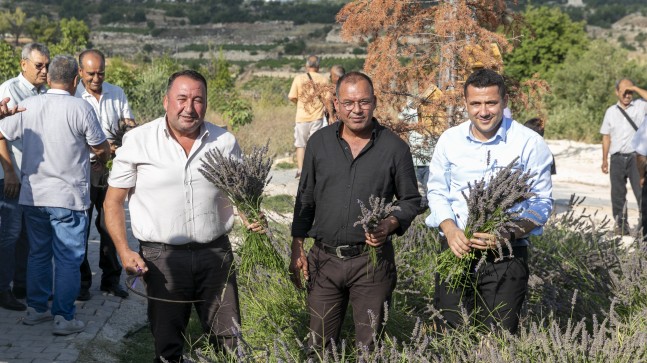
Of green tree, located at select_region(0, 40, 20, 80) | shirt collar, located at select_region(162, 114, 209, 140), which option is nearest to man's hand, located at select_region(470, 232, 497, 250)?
shirt collar, located at select_region(162, 114, 209, 140)

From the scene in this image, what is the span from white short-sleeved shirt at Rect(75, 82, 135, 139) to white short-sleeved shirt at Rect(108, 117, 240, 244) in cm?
270

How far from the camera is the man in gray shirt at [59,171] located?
6.06 m

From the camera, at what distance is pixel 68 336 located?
6.18 metres

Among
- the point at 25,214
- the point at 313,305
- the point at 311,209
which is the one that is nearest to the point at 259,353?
the point at 313,305

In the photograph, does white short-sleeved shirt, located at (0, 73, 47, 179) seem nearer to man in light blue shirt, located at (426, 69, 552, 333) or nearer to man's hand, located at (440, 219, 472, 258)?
man in light blue shirt, located at (426, 69, 552, 333)

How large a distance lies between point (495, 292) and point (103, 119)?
13.5ft

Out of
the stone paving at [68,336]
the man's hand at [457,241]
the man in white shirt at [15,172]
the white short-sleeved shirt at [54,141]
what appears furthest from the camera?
the man in white shirt at [15,172]

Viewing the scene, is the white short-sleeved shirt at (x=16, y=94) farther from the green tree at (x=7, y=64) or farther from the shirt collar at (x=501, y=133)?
the green tree at (x=7, y=64)

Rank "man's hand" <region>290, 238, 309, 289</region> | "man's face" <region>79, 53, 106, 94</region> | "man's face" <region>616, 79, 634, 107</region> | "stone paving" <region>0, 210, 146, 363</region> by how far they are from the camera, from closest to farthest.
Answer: "man's hand" <region>290, 238, 309, 289</region> < "stone paving" <region>0, 210, 146, 363</region> < "man's face" <region>79, 53, 106, 94</region> < "man's face" <region>616, 79, 634, 107</region>

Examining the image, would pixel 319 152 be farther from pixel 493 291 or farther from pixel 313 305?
pixel 493 291

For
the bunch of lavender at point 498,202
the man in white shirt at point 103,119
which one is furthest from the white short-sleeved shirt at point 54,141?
the bunch of lavender at point 498,202

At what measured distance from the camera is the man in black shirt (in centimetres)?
446

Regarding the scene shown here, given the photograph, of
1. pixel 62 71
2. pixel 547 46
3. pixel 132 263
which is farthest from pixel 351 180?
pixel 547 46

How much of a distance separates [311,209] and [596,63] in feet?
68.6
